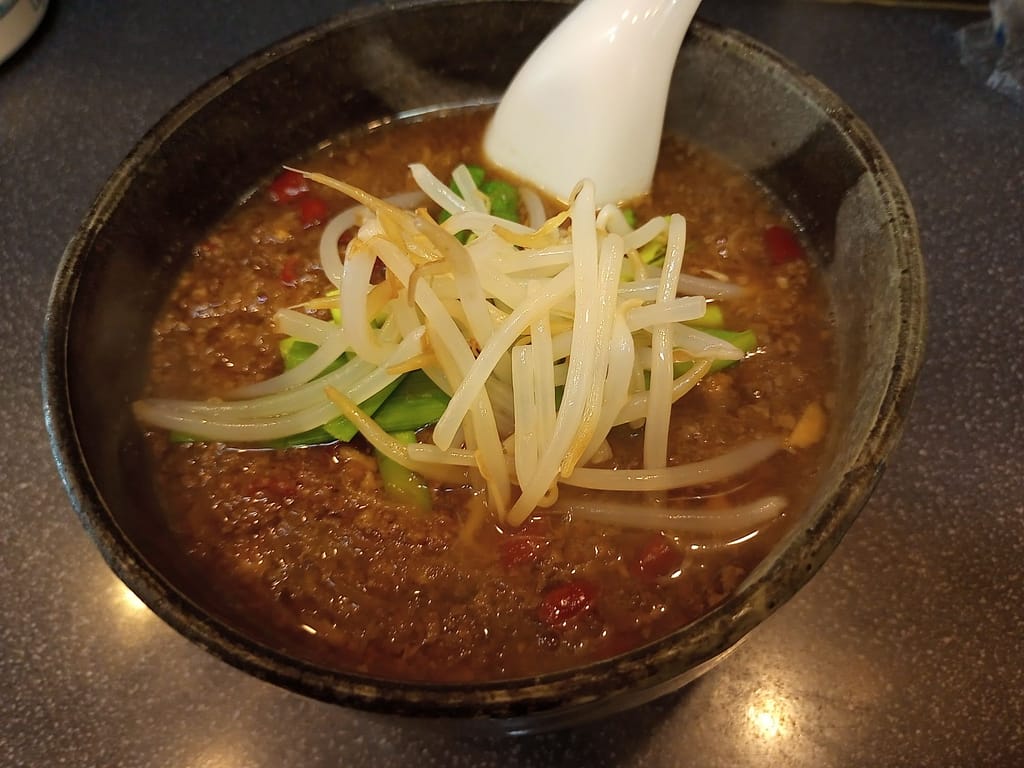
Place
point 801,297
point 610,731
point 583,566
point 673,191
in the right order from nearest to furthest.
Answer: point 583,566 < point 610,731 < point 801,297 < point 673,191

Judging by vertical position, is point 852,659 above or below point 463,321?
below

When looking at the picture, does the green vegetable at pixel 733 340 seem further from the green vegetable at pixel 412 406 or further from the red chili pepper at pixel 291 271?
the red chili pepper at pixel 291 271

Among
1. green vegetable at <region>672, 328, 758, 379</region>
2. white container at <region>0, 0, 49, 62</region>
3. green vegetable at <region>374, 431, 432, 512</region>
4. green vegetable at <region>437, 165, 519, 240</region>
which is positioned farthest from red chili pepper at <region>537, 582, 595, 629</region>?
white container at <region>0, 0, 49, 62</region>

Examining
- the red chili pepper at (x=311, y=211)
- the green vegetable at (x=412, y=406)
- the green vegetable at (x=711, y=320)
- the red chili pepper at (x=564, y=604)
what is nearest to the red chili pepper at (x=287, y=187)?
the red chili pepper at (x=311, y=211)

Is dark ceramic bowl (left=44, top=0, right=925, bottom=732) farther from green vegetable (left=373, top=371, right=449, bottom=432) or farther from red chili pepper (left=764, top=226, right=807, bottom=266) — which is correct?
green vegetable (left=373, top=371, right=449, bottom=432)

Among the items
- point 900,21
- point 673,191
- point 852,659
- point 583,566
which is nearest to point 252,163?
point 673,191

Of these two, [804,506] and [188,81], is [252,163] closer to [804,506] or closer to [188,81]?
[188,81]

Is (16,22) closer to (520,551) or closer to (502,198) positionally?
(502,198)
